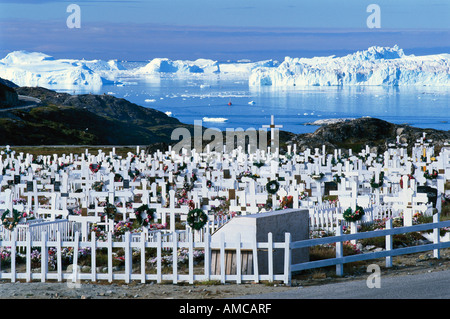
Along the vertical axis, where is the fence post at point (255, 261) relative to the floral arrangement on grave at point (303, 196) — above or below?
above

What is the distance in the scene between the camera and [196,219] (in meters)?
15.3

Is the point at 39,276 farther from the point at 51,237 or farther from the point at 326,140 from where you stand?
the point at 326,140

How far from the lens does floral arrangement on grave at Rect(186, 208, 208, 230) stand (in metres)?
15.0

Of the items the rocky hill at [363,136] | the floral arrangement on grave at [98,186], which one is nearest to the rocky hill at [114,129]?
the rocky hill at [363,136]

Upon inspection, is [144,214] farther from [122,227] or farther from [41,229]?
[122,227]

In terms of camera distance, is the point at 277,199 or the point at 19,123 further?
the point at 19,123

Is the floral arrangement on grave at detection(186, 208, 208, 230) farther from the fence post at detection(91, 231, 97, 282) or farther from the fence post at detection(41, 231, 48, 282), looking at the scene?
the fence post at detection(41, 231, 48, 282)

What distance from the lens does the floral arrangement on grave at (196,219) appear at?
15039 mm

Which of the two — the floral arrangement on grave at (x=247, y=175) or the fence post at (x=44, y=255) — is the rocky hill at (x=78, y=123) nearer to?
the floral arrangement on grave at (x=247, y=175)

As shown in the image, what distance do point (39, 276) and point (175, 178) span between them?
13.5 m

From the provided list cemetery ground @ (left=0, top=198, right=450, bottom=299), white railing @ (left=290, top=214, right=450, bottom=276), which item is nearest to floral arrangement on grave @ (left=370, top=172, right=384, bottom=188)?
white railing @ (left=290, top=214, right=450, bottom=276)

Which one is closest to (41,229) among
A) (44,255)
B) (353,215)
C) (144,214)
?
(144,214)
